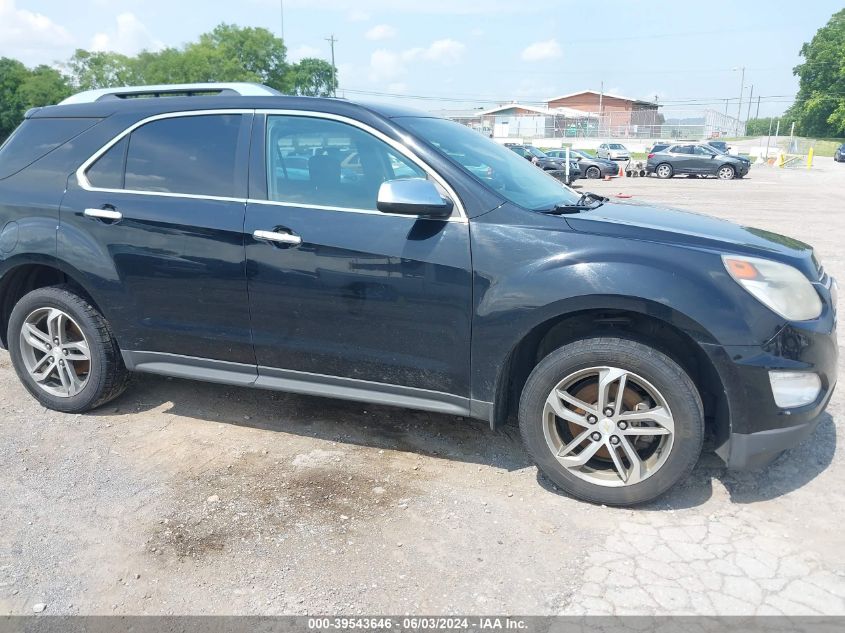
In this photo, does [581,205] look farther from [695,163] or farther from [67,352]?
[695,163]

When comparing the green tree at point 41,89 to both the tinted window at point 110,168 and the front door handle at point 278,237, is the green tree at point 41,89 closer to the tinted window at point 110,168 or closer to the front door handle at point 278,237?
the tinted window at point 110,168

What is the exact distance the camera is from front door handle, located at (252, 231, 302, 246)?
11.3ft

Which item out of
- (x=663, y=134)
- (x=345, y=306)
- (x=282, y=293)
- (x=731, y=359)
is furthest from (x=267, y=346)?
(x=663, y=134)

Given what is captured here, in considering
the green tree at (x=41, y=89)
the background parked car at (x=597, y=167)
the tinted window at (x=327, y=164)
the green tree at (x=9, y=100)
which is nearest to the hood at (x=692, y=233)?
the tinted window at (x=327, y=164)

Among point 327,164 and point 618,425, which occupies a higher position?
Answer: point 327,164

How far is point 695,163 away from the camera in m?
30.0

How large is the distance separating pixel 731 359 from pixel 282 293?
86.7 inches

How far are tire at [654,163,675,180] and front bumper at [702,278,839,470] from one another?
29733mm

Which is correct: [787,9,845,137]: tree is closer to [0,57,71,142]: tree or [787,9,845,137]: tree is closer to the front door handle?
[0,57,71,142]: tree

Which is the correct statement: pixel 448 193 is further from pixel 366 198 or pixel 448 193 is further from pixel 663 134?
pixel 663 134

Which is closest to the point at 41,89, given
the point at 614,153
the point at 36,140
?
the point at 614,153

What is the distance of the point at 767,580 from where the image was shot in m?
2.68

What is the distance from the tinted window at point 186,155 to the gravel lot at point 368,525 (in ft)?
4.91

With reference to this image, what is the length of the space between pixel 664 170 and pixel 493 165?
29.5m
